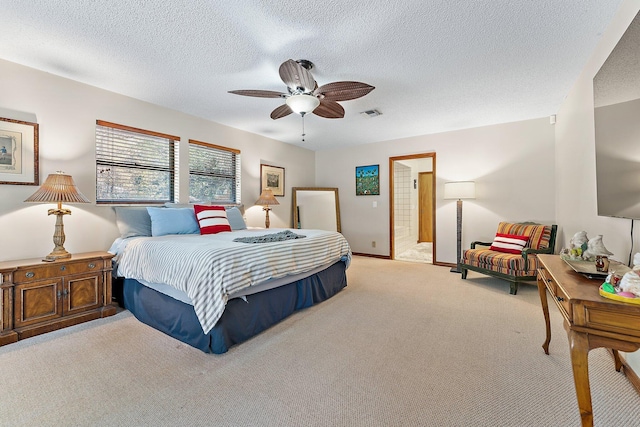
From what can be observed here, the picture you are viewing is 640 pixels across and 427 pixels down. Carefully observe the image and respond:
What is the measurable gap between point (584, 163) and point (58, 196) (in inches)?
191

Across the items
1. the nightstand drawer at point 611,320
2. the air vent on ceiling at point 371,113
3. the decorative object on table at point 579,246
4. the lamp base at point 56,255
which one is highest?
the air vent on ceiling at point 371,113

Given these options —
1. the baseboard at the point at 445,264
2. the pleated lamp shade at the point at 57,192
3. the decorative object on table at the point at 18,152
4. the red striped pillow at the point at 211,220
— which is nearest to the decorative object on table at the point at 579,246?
the baseboard at the point at 445,264

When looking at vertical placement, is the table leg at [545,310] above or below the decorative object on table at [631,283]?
below

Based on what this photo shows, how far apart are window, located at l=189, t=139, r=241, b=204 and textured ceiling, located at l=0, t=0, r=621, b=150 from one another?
0.84 meters

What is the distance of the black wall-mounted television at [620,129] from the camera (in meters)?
1.37

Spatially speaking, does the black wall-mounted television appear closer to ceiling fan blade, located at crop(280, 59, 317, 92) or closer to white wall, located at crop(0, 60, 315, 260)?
ceiling fan blade, located at crop(280, 59, 317, 92)

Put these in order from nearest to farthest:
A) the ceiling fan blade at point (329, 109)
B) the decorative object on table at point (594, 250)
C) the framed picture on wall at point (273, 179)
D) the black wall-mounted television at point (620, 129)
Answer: the black wall-mounted television at point (620, 129)
the decorative object on table at point (594, 250)
the ceiling fan blade at point (329, 109)
the framed picture on wall at point (273, 179)

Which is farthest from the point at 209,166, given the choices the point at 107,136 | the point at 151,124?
the point at 107,136

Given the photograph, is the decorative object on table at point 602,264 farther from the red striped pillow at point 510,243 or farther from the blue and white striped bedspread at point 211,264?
the red striped pillow at point 510,243

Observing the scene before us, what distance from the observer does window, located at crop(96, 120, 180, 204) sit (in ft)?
10.3

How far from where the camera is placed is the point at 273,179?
527cm

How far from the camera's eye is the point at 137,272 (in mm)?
2541

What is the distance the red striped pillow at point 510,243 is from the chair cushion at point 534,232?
66 millimetres

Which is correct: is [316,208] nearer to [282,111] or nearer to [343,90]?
[282,111]
